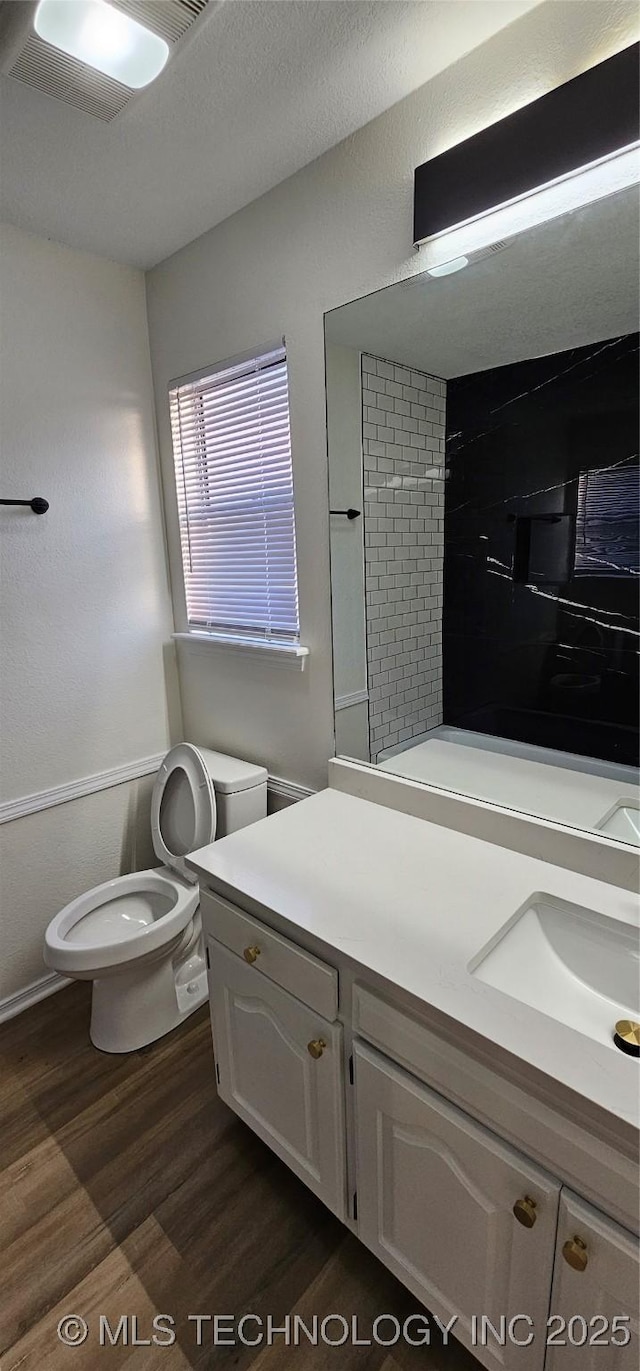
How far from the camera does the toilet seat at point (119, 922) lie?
1640 mm

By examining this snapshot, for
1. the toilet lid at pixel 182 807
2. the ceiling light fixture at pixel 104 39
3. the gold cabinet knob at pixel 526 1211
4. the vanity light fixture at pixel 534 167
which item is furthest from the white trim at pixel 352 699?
the ceiling light fixture at pixel 104 39

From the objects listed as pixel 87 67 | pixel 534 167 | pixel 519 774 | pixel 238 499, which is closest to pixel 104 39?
pixel 87 67

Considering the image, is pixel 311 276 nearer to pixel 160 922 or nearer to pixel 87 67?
pixel 87 67

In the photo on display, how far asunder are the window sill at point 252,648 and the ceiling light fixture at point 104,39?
1.30 metres

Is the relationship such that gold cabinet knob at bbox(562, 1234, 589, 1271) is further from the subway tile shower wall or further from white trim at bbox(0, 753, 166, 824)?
white trim at bbox(0, 753, 166, 824)

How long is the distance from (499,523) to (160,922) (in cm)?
145

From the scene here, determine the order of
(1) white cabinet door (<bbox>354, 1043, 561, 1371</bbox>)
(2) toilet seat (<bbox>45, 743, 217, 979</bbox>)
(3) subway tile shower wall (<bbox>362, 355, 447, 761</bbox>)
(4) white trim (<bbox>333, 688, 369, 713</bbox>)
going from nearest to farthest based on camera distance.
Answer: (1) white cabinet door (<bbox>354, 1043, 561, 1371</bbox>), (3) subway tile shower wall (<bbox>362, 355, 447, 761</bbox>), (2) toilet seat (<bbox>45, 743, 217, 979</bbox>), (4) white trim (<bbox>333, 688, 369, 713</bbox>)

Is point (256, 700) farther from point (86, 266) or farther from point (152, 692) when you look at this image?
point (86, 266)

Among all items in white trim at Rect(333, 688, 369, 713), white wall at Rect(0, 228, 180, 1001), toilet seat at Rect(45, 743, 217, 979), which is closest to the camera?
toilet seat at Rect(45, 743, 217, 979)

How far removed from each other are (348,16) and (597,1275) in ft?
6.79

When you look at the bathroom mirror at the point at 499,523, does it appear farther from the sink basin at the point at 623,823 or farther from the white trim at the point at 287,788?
the white trim at the point at 287,788

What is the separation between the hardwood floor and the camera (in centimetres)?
114

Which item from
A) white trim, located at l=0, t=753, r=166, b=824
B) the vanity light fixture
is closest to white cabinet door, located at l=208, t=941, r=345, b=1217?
white trim, located at l=0, t=753, r=166, b=824

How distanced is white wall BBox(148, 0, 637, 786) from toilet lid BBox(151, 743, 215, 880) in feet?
0.70
